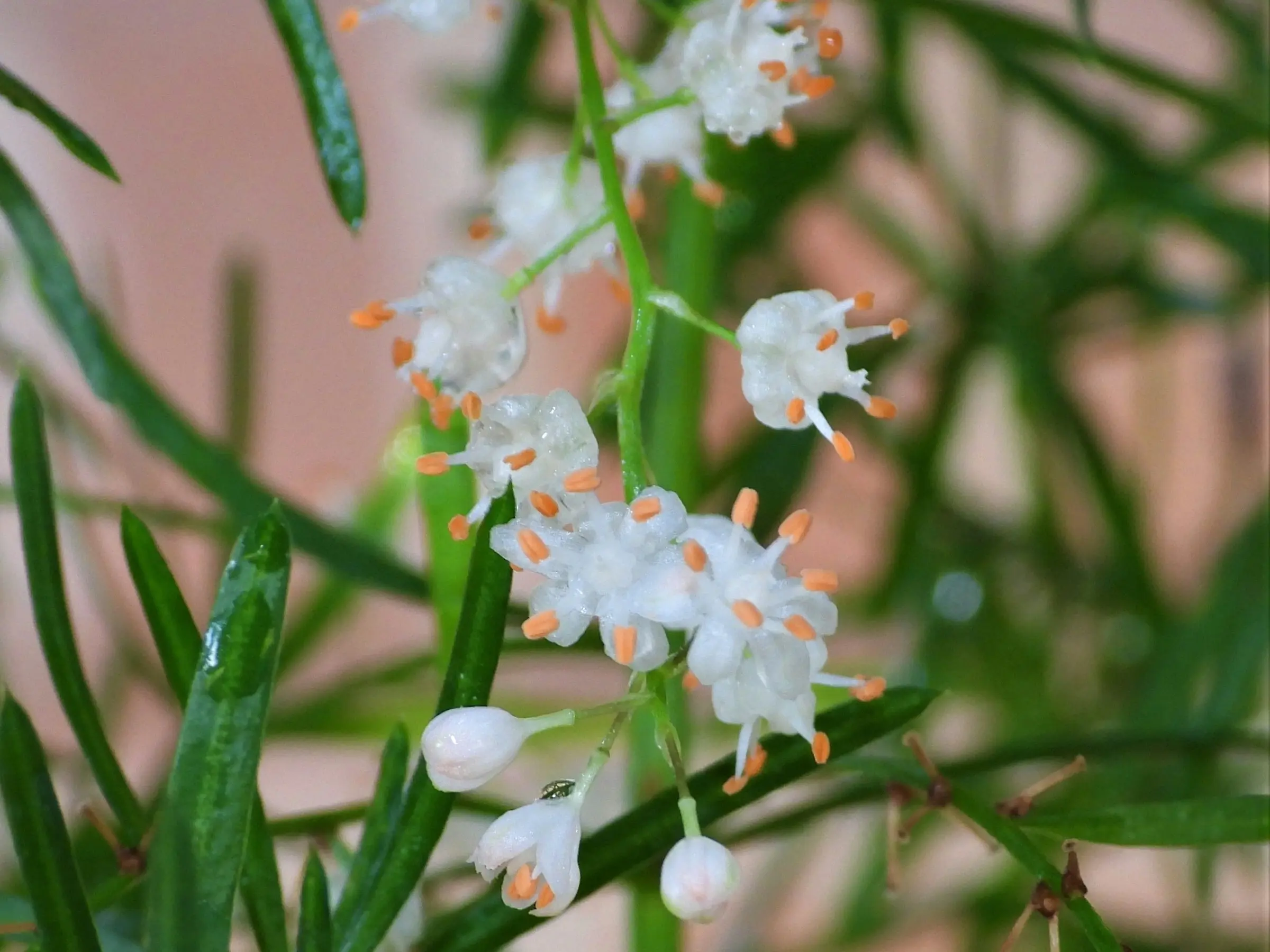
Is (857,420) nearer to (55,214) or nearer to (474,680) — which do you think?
(474,680)

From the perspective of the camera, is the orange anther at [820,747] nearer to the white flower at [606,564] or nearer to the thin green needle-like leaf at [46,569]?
the white flower at [606,564]

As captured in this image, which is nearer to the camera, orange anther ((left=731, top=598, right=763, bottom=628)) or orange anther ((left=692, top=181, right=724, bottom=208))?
orange anther ((left=731, top=598, right=763, bottom=628))

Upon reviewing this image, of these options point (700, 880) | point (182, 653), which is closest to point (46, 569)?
point (182, 653)

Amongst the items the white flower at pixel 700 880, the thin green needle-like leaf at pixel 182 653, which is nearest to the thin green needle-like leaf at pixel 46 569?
the thin green needle-like leaf at pixel 182 653

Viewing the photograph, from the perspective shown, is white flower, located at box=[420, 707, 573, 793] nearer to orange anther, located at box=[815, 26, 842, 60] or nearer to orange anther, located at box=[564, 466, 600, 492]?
orange anther, located at box=[564, 466, 600, 492]

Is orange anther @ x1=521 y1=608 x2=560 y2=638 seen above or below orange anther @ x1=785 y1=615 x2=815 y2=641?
above

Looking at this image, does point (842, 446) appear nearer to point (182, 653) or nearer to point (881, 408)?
point (881, 408)

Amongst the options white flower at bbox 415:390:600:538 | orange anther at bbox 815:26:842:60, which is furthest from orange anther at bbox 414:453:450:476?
orange anther at bbox 815:26:842:60
